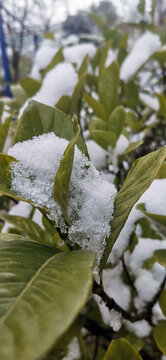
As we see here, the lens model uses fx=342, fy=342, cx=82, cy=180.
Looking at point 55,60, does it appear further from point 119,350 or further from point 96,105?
point 119,350

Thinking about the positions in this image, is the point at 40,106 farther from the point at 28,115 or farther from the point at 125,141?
the point at 125,141

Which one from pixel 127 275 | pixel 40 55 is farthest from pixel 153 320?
pixel 40 55

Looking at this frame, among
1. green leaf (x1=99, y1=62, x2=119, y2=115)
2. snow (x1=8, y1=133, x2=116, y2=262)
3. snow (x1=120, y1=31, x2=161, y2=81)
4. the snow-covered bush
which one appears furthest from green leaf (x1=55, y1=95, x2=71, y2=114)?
snow (x1=120, y1=31, x2=161, y2=81)

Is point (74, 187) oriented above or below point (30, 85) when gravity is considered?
below

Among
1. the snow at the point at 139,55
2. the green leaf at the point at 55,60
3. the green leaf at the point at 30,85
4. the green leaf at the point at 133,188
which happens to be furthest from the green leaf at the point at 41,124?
the snow at the point at 139,55

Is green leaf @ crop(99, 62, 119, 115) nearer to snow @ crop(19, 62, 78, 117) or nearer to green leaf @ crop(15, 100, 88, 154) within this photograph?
snow @ crop(19, 62, 78, 117)

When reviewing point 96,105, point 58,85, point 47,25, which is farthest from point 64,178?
point 47,25
